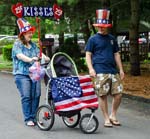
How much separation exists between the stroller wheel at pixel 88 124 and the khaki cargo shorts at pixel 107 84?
0.61 meters

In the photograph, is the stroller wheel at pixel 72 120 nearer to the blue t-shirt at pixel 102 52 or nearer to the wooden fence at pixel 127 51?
the blue t-shirt at pixel 102 52

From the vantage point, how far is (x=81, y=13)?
1830 centimetres

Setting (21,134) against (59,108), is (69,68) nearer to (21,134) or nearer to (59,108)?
(59,108)

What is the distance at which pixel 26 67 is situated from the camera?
8320 millimetres

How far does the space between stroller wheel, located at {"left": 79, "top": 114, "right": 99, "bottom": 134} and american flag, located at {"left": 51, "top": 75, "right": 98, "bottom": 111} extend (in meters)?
0.18

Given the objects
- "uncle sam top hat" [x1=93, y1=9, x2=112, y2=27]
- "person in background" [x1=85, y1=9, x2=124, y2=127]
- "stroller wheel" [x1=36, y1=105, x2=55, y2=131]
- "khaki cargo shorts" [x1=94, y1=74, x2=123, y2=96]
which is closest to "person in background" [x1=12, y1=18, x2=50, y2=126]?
"stroller wheel" [x1=36, y1=105, x2=55, y2=131]

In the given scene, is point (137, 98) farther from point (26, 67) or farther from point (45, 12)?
point (26, 67)

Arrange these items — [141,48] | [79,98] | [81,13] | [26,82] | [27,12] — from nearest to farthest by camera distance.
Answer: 1. [79,98]
2. [26,82]
3. [27,12]
4. [81,13]
5. [141,48]

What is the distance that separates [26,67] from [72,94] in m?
1.07

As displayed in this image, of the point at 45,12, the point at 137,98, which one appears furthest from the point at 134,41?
the point at 45,12

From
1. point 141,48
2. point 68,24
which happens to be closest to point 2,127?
point 68,24

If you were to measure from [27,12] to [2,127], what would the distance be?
4277 mm

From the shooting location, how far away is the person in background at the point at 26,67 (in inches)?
324

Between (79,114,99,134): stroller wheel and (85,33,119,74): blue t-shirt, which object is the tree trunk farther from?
(79,114,99,134): stroller wheel
